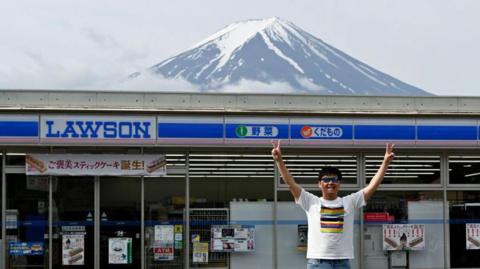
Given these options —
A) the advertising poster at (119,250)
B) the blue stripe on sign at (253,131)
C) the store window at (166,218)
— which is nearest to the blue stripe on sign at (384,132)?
the blue stripe on sign at (253,131)

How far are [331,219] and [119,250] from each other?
281 inches

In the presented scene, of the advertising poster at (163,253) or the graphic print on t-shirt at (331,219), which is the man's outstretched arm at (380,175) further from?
the advertising poster at (163,253)

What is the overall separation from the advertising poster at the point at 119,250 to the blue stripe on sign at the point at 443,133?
5.11 m

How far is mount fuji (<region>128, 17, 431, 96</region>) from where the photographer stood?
80.0m

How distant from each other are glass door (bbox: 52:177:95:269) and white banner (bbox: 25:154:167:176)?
0.22m

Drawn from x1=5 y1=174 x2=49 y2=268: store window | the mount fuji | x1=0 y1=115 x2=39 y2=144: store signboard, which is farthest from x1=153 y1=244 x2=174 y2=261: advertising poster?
the mount fuji

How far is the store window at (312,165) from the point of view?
1277cm

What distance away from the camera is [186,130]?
12.2 m

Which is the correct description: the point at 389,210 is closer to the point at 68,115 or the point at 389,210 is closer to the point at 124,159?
the point at 124,159

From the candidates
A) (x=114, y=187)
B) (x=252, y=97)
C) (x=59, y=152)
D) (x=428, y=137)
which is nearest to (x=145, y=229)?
(x=114, y=187)

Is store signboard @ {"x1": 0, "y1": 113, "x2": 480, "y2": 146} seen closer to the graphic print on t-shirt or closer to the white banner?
the white banner

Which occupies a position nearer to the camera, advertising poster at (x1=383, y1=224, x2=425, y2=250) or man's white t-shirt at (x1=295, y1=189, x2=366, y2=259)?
man's white t-shirt at (x1=295, y1=189, x2=366, y2=259)

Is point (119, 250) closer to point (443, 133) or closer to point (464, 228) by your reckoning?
point (443, 133)

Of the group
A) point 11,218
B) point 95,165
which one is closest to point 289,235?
point 95,165
